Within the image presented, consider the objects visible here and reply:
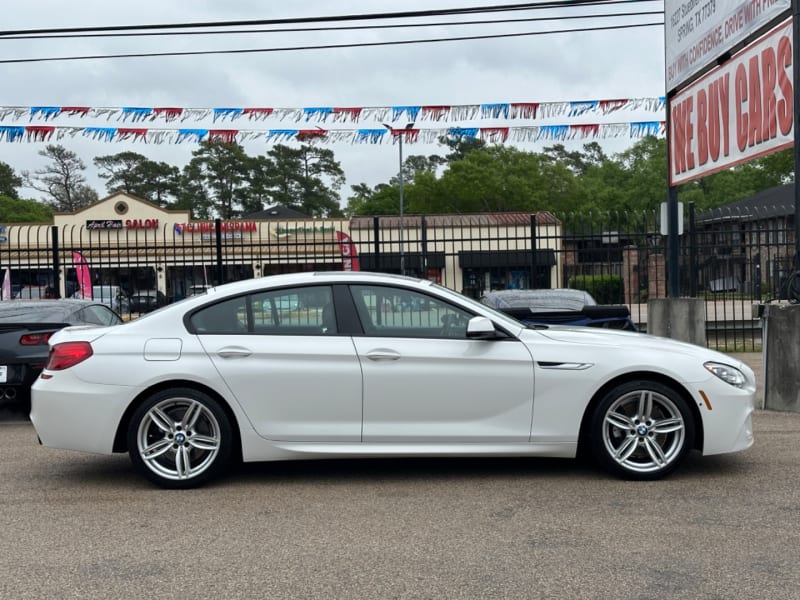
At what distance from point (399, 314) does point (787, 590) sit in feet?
10.0

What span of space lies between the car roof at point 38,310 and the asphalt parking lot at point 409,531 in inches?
108

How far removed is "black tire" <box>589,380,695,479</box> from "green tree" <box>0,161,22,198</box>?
9335cm

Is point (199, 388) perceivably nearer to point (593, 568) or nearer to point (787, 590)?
point (593, 568)

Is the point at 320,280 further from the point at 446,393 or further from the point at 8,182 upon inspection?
the point at 8,182

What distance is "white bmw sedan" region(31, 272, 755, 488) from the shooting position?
5.84 m

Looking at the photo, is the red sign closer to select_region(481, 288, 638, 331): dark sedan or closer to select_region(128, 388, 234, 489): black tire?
select_region(481, 288, 638, 331): dark sedan

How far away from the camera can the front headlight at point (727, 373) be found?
596 centimetres

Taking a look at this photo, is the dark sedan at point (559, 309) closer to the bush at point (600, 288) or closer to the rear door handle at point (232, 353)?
the rear door handle at point (232, 353)

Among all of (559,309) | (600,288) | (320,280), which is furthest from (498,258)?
(600,288)

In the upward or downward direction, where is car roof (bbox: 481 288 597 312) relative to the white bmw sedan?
upward

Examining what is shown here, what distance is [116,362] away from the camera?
5.87 metres

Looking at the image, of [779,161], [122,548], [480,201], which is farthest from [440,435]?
[480,201]

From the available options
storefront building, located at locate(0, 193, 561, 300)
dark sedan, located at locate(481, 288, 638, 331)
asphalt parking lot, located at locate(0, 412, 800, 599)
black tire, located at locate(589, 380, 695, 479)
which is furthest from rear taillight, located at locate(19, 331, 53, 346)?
black tire, located at locate(589, 380, 695, 479)

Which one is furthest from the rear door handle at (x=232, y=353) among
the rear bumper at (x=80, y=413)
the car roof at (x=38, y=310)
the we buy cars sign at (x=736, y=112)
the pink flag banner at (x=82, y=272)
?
the pink flag banner at (x=82, y=272)
